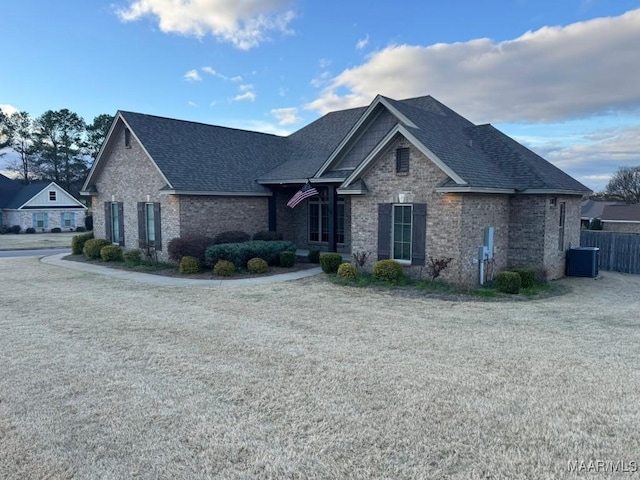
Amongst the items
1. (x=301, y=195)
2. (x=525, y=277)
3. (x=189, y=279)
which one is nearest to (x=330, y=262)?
(x=301, y=195)

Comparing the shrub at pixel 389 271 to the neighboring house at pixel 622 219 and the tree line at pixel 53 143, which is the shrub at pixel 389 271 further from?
the tree line at pixel 53 143

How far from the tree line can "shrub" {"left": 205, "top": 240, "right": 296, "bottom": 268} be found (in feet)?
155

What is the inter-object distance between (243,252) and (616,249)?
15.5 m

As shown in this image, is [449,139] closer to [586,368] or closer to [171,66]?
[586,368]

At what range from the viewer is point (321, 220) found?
21.3 metres

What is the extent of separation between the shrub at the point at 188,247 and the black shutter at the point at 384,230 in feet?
22.5

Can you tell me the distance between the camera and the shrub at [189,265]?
16.1 meters

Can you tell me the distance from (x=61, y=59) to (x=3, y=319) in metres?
13.1

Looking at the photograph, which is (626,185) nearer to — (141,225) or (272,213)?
(272,213)

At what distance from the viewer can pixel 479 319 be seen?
9.68 metres

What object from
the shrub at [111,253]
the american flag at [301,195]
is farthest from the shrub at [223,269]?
the shrub at [111,253]

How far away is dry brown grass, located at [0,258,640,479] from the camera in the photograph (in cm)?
423

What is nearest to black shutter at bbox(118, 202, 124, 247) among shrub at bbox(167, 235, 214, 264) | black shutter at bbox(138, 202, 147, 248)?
black shutter at bbox(138, 202, 147, 248)

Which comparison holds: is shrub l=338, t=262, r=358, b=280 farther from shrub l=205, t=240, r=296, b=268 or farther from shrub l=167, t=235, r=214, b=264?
shrub l=167, t=235, r=214, b=264
